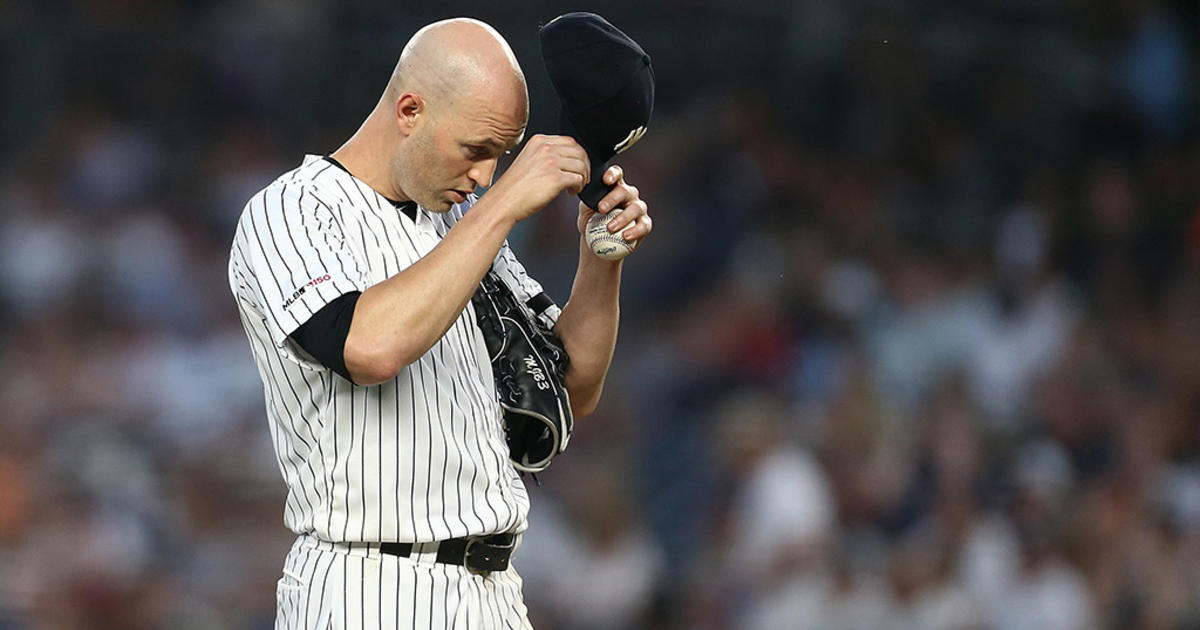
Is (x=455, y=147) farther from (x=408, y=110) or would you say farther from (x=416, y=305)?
(x=416, y=305)

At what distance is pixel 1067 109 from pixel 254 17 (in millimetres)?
4605

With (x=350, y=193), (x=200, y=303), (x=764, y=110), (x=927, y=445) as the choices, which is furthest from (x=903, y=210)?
(x=350, y=193)

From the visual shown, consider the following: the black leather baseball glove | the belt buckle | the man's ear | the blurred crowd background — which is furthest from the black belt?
the blurred crowd background

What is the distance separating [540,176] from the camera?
245 cm

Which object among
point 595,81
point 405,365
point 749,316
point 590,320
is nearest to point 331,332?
point 405,365

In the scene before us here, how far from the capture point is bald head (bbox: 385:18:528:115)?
8.49 ft

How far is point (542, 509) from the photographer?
6391 millimetres

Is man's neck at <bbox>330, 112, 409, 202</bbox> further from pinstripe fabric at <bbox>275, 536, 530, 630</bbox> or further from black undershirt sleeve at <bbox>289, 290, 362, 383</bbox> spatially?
pinstripe fabric at <bbox>275, 536, 530, 630</bbox>

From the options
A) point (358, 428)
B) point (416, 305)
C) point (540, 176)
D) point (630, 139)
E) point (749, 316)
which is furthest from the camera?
point (749, 316)

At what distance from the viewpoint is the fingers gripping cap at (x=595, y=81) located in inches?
102

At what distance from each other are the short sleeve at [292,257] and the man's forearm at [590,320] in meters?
0.61

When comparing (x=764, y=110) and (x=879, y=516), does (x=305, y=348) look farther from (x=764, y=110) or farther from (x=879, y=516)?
(x=764, y=110)

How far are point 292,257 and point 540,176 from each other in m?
0.44

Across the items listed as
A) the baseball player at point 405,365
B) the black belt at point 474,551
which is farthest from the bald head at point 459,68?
the black belt at point 474,551
